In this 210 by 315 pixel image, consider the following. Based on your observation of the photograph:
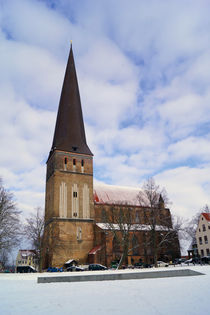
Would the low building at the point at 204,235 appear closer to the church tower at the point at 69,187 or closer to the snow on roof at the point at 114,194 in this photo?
the snow on roof at the point at 114,194

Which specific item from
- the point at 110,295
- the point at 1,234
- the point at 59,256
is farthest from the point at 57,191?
the point at 110,295

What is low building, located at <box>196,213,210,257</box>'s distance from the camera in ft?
152

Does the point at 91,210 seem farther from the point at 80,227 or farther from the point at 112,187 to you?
the point at 112,187

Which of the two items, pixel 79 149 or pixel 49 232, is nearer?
pixel 49 232

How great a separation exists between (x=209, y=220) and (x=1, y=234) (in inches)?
1323

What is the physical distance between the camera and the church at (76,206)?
130 feet

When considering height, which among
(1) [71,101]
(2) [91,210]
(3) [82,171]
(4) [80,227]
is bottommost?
(4) [80,227]

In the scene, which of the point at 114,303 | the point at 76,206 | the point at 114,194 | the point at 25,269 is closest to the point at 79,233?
the point at 76,206

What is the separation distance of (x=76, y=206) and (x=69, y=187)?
125 inches

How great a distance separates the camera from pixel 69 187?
43.5 metres

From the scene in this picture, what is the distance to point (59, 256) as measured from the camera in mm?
38625

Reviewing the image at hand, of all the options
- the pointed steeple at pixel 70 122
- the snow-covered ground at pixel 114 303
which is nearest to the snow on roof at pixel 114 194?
the pointed steeple at pixel 70 122

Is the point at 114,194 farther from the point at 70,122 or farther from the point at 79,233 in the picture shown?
the point at 70,122

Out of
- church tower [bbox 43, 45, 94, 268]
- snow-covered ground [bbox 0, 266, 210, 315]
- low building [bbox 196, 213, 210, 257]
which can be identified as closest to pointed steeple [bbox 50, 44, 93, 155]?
church tower [bbox 43, 45, 94, 268]
